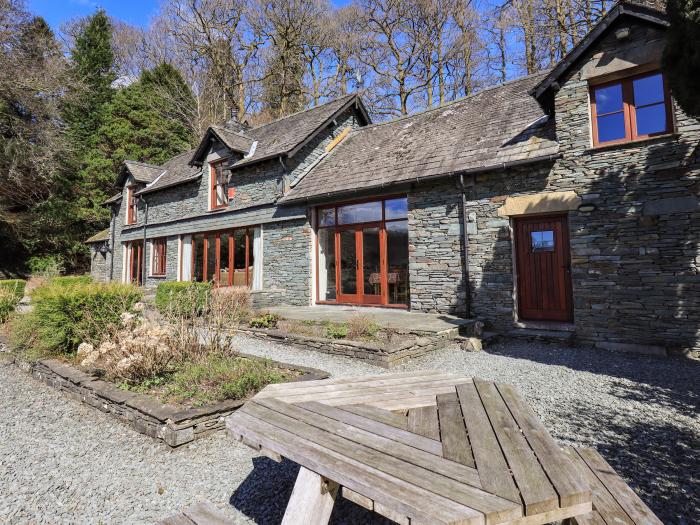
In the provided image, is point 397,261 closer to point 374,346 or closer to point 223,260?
point 374,346

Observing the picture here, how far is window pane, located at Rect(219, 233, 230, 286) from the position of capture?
44.9ft

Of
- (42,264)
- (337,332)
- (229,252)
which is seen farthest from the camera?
(42,264)

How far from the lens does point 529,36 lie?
15531 mm

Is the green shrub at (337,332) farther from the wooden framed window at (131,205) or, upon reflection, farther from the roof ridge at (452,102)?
the wooden framed window at (131,205)

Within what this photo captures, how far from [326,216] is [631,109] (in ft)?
24.4

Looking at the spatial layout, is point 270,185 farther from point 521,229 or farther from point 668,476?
point 668,476

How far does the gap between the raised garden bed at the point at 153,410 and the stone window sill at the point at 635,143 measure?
20.9 ft

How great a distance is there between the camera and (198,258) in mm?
14758

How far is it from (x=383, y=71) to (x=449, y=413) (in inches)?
781

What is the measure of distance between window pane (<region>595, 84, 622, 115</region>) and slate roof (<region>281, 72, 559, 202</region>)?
2.99 ft

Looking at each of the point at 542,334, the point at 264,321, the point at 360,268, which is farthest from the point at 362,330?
the point at 360,268

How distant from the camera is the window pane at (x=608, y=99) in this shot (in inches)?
271

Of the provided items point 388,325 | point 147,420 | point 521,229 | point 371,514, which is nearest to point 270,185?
point 388,325

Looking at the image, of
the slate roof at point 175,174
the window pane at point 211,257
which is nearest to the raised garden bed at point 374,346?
the window pane at point 211,257
